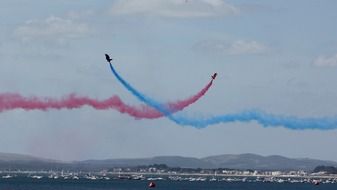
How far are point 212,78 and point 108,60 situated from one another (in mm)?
18309

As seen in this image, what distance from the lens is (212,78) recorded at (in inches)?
7106

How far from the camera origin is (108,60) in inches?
6929
